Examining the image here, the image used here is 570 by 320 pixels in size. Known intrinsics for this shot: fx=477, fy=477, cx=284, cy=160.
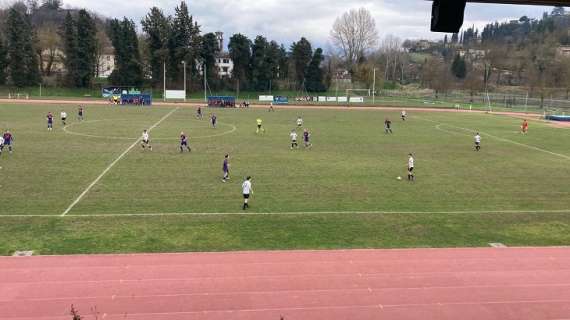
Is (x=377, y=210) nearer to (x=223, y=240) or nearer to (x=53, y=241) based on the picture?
(x=223, y=240)

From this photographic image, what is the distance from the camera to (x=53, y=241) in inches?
570

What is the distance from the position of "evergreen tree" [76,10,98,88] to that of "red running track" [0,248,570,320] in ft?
291

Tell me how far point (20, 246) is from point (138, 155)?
582 inches

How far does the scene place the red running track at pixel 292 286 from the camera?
10.6 metres

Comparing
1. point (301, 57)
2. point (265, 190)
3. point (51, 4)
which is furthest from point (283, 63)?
point (51, 4)

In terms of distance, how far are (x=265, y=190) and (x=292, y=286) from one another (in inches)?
388

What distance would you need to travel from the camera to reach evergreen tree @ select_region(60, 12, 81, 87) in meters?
92.9

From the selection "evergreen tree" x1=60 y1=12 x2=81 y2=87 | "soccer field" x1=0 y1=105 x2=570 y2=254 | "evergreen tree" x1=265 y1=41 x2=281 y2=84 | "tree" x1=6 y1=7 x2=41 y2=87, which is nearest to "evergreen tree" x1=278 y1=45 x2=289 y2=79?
"evergreen tree" x1=265 y1=41 x2=281 y2=84

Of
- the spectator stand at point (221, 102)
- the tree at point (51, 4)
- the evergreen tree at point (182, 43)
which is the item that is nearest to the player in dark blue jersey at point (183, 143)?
the spectator stand at point (221, 102)

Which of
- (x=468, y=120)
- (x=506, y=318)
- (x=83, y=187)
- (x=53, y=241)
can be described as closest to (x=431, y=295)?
(x=506, y=318)

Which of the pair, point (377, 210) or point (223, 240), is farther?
point (377, 210)

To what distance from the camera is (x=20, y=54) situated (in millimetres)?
89375

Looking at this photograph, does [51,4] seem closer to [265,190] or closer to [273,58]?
[273,58]

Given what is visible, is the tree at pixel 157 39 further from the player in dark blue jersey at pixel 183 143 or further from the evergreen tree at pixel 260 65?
the player in dark blue jersey at pixel 183 143
